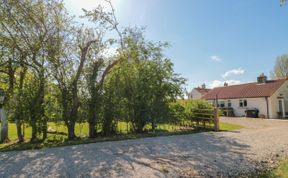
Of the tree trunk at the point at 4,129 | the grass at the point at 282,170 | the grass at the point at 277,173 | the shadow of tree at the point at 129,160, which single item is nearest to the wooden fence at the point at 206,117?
the shadow of tree at the point at 129,160

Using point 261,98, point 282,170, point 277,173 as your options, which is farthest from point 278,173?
point 261,98

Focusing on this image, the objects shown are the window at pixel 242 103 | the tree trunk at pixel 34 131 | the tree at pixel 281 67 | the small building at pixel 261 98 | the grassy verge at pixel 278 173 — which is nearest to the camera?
the grassy verge at pixel 278 173

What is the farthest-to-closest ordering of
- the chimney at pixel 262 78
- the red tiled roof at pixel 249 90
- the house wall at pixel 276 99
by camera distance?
the chimney at pixel 262 78 → the red tiled roof at pixel 249 90 → the house wall at pixel 276 99

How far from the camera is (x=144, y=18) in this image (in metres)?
15.1

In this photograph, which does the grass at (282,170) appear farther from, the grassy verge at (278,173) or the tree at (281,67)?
the tree at (281,67)

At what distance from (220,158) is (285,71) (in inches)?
1748

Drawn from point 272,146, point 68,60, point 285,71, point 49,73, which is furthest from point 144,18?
point 285,71

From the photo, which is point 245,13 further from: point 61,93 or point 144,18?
point 61,93

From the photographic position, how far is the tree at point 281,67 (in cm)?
4366

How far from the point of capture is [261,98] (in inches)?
1024

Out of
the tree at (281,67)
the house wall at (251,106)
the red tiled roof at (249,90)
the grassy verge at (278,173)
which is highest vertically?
the tree at (281,67)

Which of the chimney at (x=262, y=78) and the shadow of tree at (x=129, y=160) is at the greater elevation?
the chimney at (x=262, y=78)

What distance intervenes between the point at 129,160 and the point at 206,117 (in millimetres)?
9297

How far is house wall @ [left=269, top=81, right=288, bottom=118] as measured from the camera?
24.9m
